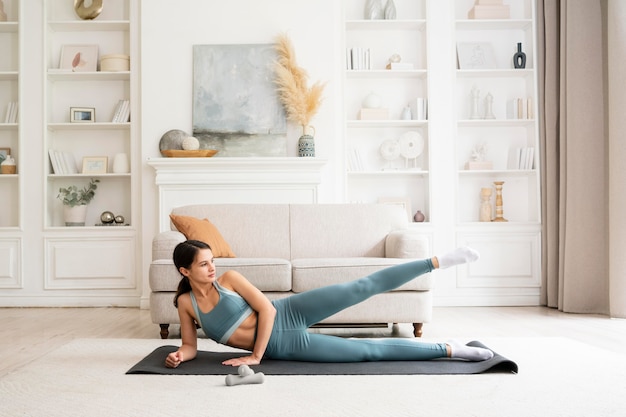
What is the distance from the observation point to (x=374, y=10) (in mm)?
5766

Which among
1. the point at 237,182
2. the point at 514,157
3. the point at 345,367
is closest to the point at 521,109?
the point at 514,157

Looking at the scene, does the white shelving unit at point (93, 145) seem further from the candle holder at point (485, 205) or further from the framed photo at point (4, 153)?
the candle holder at point (485, 205)

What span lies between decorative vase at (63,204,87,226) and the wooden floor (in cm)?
74

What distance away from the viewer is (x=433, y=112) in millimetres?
5691

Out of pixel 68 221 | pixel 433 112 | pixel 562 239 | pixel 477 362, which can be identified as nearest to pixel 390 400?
pixel 477 362

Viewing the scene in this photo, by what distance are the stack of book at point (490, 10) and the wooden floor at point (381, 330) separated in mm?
2426

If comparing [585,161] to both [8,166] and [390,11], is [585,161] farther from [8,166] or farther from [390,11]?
[8,166]

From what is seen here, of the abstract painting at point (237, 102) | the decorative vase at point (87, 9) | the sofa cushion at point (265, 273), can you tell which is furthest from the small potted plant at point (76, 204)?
the sofa cushion at point (265, 273)

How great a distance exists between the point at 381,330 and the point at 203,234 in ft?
4.05

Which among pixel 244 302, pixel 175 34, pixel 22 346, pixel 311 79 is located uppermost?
pixel 175 34

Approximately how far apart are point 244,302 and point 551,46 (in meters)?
3.74

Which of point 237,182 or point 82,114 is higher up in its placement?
point 82,114

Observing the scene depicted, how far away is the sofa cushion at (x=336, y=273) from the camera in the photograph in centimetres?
378

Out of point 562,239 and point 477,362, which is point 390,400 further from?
point 562,239
